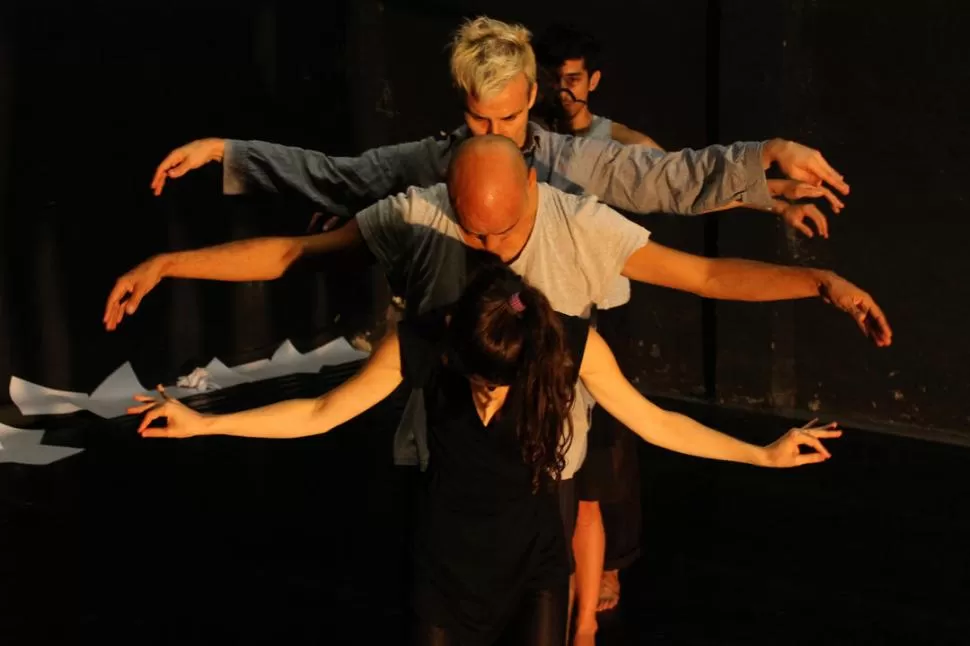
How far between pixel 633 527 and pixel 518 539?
1.19 meters

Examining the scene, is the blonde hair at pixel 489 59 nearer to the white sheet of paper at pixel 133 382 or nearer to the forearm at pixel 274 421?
the forearm at pixel 274 421

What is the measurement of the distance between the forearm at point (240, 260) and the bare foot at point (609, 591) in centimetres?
145

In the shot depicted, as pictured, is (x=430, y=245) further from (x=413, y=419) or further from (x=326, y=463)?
(x=326, y=463)

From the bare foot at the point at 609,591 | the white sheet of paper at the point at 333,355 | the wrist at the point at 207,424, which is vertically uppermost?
the wrist at the point at 207,424

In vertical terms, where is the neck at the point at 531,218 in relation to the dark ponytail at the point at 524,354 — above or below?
above

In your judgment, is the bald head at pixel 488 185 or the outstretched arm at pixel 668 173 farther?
the outstretched arm at pixel 668 173

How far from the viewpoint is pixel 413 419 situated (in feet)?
7.44

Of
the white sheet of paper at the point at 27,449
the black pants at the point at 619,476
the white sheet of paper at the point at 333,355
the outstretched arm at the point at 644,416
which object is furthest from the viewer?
the white sheet of paper at the point at 333,355

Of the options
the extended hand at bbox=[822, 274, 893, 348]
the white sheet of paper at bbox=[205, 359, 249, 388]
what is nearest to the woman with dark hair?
the extended hand at bbox=[822, 274, 893, 348]

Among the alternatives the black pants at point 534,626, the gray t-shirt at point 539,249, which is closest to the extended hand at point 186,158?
the gray t-shirt at point 539,249

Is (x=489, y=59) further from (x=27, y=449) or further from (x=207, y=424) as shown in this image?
(x=27, y=449)

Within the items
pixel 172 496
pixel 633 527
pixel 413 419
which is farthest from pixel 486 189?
pixel 172 496

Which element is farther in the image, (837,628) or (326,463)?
(326,463)

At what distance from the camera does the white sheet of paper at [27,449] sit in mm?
4930
